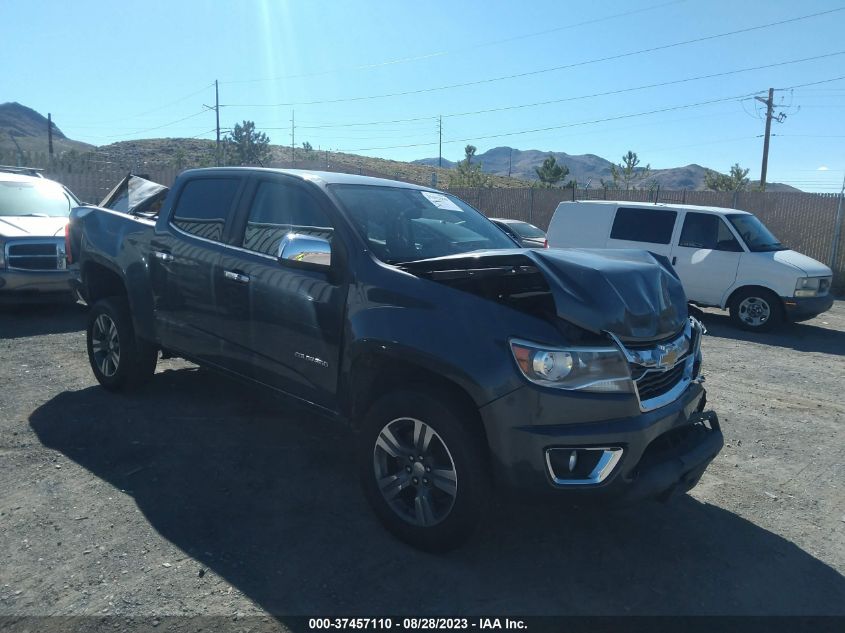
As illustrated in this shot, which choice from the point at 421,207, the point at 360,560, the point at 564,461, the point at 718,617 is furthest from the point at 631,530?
the point at 421,207

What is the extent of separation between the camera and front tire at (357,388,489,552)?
3.23 metres

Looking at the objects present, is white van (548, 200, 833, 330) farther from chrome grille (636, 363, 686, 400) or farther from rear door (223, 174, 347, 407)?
rear door (223, 174, 347, 407)

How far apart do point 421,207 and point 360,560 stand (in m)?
2.33

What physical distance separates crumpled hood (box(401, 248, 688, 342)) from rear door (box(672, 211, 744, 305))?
7898mm

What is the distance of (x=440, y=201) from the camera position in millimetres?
4934

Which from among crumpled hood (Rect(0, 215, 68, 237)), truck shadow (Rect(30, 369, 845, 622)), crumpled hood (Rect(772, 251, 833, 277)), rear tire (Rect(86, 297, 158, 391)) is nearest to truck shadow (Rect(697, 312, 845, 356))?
crumpled hood (Rect(772, 251, 833, 277))

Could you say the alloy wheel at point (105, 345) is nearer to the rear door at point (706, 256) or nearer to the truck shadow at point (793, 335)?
the truck shadow at point (793, 335)

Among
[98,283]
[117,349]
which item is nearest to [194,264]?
[117,349]

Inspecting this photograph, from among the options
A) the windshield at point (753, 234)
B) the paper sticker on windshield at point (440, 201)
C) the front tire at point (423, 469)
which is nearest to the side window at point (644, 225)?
the windshield at point (753, 234)

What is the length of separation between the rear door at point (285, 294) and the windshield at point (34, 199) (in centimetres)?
690

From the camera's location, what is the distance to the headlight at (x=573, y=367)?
309cm

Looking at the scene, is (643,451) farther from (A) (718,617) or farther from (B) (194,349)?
(B) (194,349)

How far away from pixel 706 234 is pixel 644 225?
3.31ft

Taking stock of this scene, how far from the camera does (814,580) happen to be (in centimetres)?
346
